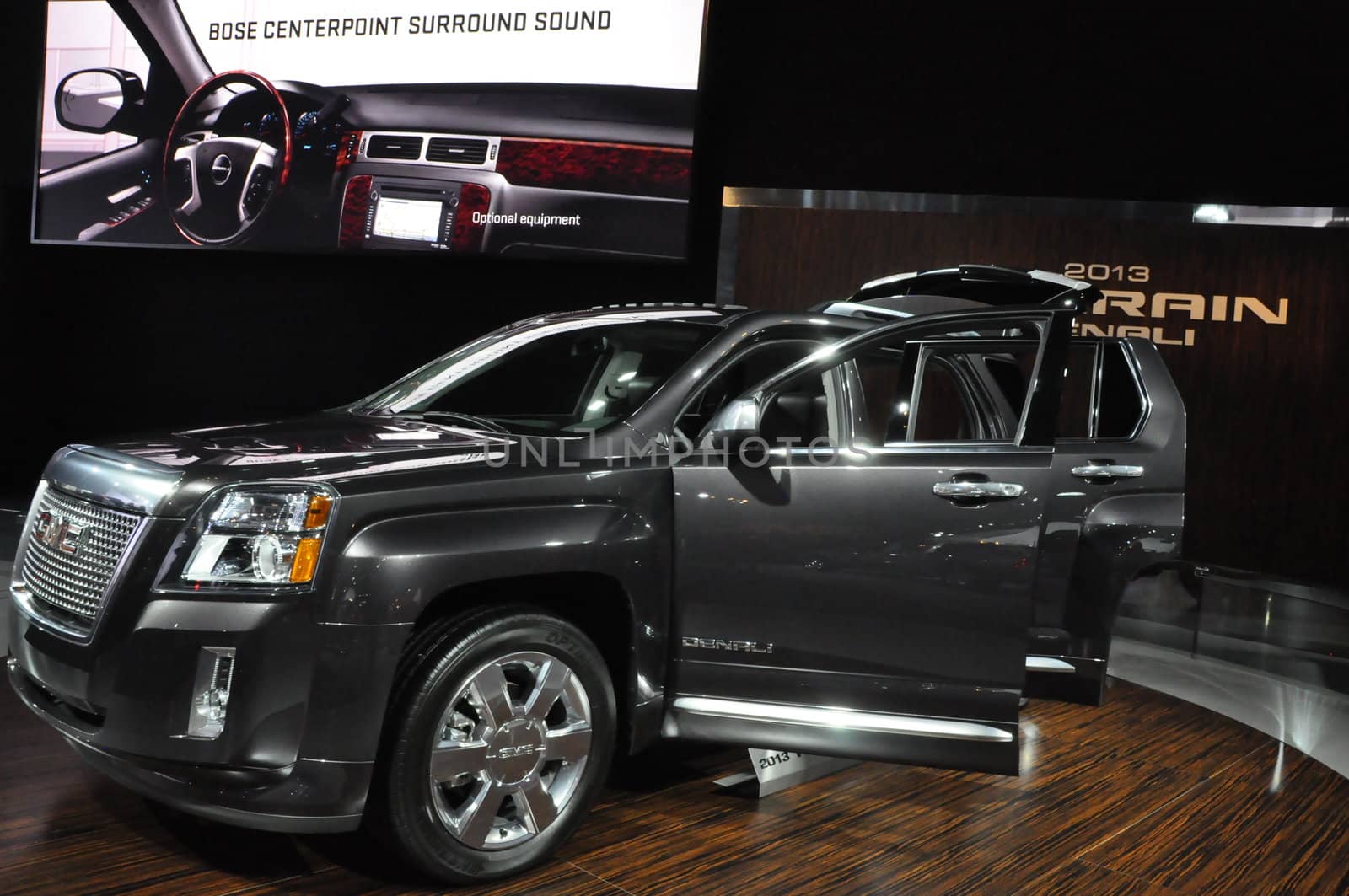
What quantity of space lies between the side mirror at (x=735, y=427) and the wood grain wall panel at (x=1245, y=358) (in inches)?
161

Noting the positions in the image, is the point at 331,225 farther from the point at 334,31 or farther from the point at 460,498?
the point at 460,498

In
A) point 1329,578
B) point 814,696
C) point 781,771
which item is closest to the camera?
point 814,696

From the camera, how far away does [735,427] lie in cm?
277

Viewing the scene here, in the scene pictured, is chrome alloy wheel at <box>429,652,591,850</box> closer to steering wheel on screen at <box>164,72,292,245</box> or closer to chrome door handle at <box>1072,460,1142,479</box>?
chrome door handle at <box>1072,460,1142,479</box>

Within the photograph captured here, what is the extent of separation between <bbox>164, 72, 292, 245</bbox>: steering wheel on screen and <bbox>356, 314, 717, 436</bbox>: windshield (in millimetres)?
4026

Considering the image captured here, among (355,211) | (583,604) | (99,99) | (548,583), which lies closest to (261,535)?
(548,583)

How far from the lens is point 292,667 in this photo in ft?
7.44

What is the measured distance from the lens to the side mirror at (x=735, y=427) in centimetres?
277

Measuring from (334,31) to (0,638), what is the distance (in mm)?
4136

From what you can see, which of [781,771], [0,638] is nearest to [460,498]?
[781,771]

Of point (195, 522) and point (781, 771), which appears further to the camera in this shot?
point (781, 771)

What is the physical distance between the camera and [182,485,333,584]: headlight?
2301 millimetres

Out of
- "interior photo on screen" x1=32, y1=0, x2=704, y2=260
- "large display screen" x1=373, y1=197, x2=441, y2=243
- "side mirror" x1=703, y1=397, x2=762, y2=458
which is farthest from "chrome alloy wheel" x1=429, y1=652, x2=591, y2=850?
"large display screen" x1=373, y1=197, x2=441, y2=243

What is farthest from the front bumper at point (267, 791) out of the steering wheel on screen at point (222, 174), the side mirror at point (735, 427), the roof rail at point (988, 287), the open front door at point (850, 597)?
the steering wheel on screen at point (222, 174)
